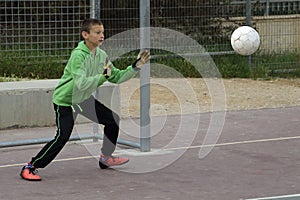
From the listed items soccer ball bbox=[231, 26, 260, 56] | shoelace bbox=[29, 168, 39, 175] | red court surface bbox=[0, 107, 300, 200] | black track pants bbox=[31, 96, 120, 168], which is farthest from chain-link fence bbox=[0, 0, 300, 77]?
shoelace bbox=[29, 168, 39, 175]

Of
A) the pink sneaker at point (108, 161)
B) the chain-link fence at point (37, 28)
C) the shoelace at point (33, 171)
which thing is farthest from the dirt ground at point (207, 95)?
the shoelace at point (33, 171)

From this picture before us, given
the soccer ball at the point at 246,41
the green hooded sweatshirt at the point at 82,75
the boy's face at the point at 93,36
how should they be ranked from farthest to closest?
the soccer ball at the point at 246,41 < the boy's face at the point at 93,36 < the green hooded sweatshirt at the point at 82,75

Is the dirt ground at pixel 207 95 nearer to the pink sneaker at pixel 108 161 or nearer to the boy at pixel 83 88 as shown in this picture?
the pink sneaker at pixel 108 161

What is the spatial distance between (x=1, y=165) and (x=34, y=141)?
0.90m

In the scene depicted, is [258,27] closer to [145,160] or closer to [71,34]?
[71,34]

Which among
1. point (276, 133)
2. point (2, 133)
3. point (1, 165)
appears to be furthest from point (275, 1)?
point (1, 165)

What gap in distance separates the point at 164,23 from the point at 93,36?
757 cm

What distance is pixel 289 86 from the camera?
15859 mm

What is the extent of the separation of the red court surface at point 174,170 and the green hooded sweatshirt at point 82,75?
79 centimetres

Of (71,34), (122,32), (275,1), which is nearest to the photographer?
(71,34)

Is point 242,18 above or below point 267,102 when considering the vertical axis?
above

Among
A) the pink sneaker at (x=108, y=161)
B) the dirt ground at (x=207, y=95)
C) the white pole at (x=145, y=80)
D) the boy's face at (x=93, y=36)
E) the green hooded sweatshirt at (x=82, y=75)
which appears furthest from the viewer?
the dirt ground at (x=207, y=95)

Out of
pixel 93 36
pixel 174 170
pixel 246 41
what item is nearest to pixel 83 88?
pixel 93 36

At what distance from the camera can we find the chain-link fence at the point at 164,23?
44.9 feet
